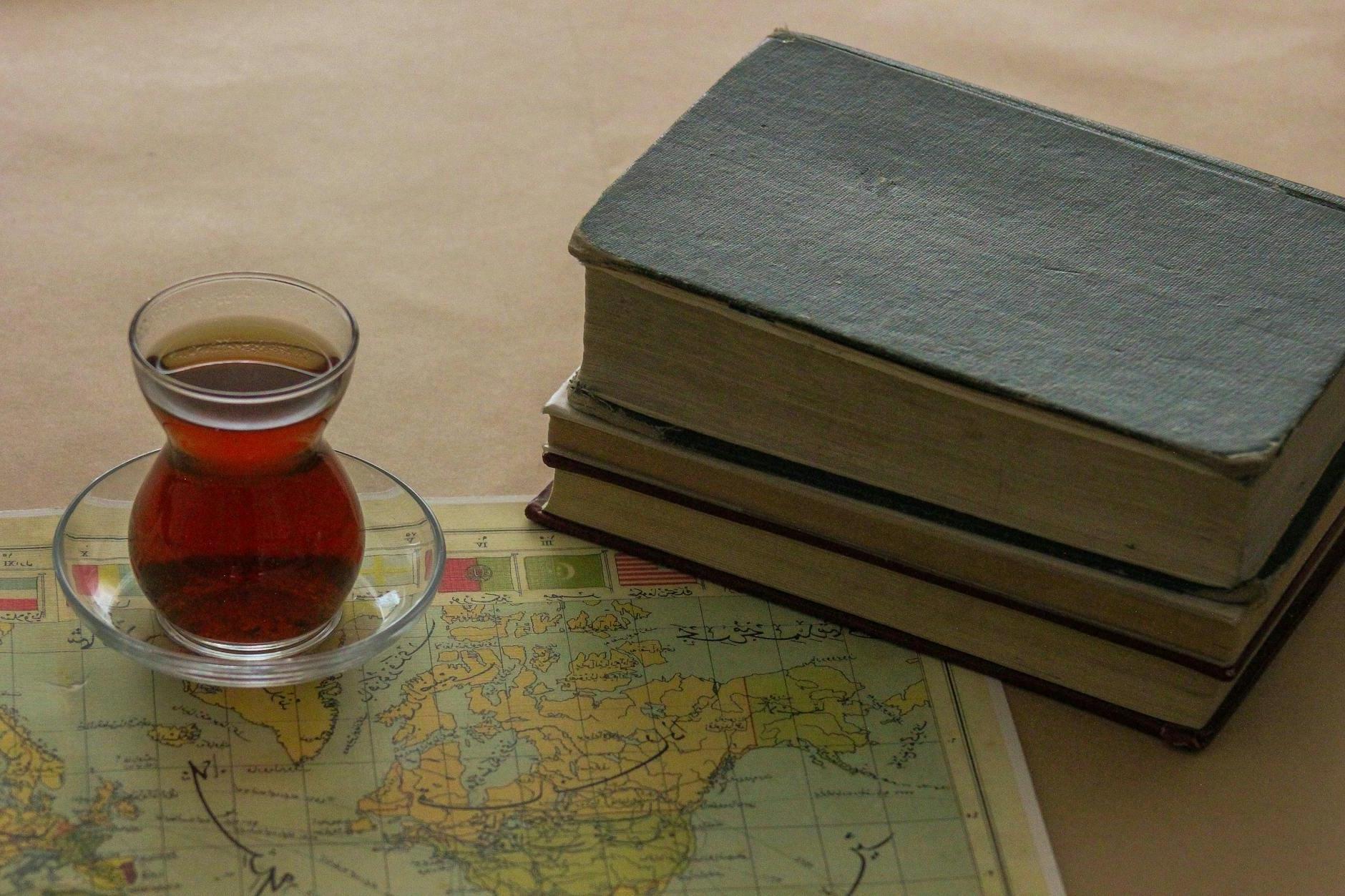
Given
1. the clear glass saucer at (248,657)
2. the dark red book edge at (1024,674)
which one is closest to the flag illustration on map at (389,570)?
the clear glass saucer at (248,657)

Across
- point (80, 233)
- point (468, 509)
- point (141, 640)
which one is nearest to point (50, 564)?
point (141, 640)

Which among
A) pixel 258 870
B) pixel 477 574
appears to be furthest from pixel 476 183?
pixel 258 870

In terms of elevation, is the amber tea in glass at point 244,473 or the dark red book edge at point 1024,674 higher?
the amber tea in glass at point 244,473

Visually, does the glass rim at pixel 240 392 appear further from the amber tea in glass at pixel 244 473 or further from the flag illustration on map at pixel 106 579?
the flag illustration on map at pixel 106 579

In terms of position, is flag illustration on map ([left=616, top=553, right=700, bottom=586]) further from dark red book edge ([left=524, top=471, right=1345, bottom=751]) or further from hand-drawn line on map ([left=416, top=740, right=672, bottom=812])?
hand-drawn line on map ([left=416, top=740, right=672, bottom=812])

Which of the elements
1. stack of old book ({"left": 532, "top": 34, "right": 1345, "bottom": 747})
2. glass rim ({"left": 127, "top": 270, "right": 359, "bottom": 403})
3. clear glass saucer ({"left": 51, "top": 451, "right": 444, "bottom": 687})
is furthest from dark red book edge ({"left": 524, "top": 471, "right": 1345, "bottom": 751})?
glass rim ({"left": 127, "top": 270, "right": 359, "bottom": 403})

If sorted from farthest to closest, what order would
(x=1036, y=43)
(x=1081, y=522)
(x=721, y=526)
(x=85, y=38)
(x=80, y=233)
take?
(x=1036, y=43)
(x=85, y=38)
(x=80, y=233)
(x=721, y=526)
(x=1081, y=522)

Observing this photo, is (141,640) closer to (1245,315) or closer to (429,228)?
(429,228)

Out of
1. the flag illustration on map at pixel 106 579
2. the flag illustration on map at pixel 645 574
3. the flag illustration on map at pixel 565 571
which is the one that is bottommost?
the flag illustration on map at pixel 565 571
